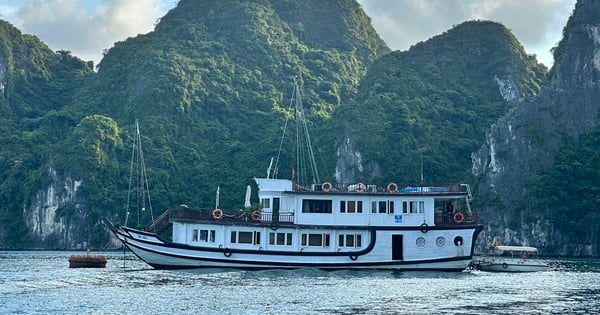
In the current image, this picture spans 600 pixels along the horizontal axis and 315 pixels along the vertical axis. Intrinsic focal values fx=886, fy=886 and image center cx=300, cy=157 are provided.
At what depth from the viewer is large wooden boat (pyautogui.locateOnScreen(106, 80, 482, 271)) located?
4741cm

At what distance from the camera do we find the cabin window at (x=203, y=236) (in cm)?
4778

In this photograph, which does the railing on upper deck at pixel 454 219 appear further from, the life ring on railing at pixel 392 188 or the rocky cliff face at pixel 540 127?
the rocky cliff face at pixel 540 127

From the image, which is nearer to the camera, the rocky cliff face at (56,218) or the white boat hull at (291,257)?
the white boat hull at (291,257)

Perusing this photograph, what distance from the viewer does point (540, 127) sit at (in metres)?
95.1

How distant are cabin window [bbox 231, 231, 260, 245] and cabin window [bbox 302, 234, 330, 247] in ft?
8.35

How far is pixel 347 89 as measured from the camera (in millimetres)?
145250

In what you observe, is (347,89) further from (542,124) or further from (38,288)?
(38,288)

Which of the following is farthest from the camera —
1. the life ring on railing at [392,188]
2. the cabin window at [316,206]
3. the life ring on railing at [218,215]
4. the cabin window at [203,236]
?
the life ring on railing at [392,188]

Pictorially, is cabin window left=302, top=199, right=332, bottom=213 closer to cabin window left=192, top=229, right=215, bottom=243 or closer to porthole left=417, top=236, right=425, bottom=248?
porthole left=417, top=236, right=425, bottom=248

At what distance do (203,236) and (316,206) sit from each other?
6.34m

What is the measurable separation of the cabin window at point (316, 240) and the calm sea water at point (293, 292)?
2.03 m

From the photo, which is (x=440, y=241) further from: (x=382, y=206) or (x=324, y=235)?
(x=324, y=235)

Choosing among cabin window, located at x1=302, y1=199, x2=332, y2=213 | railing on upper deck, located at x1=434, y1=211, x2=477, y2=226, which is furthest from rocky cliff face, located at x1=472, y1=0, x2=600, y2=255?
cabin window, located at x1=302, y1=199, x2=332, y2=213

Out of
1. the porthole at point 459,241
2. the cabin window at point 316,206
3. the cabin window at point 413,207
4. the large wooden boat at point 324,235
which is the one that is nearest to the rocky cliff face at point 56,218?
the large wooden boat at point 324,235
